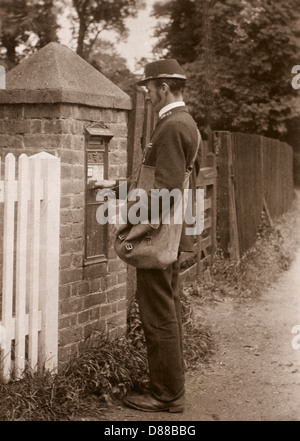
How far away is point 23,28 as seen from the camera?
22891 millimetres

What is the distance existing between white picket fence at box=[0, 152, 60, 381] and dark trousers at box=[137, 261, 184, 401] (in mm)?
571

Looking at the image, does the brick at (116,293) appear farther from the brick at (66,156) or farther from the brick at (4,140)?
the brick at (4,140)

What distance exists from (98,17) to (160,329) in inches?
924

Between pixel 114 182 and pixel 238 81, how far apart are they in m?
16.4

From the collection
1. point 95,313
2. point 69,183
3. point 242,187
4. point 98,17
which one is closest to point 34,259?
point 69,183

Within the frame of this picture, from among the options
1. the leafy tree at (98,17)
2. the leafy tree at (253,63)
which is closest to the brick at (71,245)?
the leafy tree at (253,63)

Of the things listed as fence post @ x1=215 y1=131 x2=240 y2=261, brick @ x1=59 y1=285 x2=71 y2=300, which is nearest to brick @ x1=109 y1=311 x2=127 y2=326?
brick @ x1=59 y1=285 x2=71 y2=300

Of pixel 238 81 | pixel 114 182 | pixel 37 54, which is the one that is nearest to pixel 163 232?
pixel 114 182

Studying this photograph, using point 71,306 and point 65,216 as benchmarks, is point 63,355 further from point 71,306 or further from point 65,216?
point 65,216

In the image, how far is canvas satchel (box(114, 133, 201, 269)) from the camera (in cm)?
414

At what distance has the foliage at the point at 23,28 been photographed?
22.4 metres

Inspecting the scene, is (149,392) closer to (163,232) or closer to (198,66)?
(163,232)

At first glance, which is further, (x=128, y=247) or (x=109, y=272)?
(x=109, y=272)
